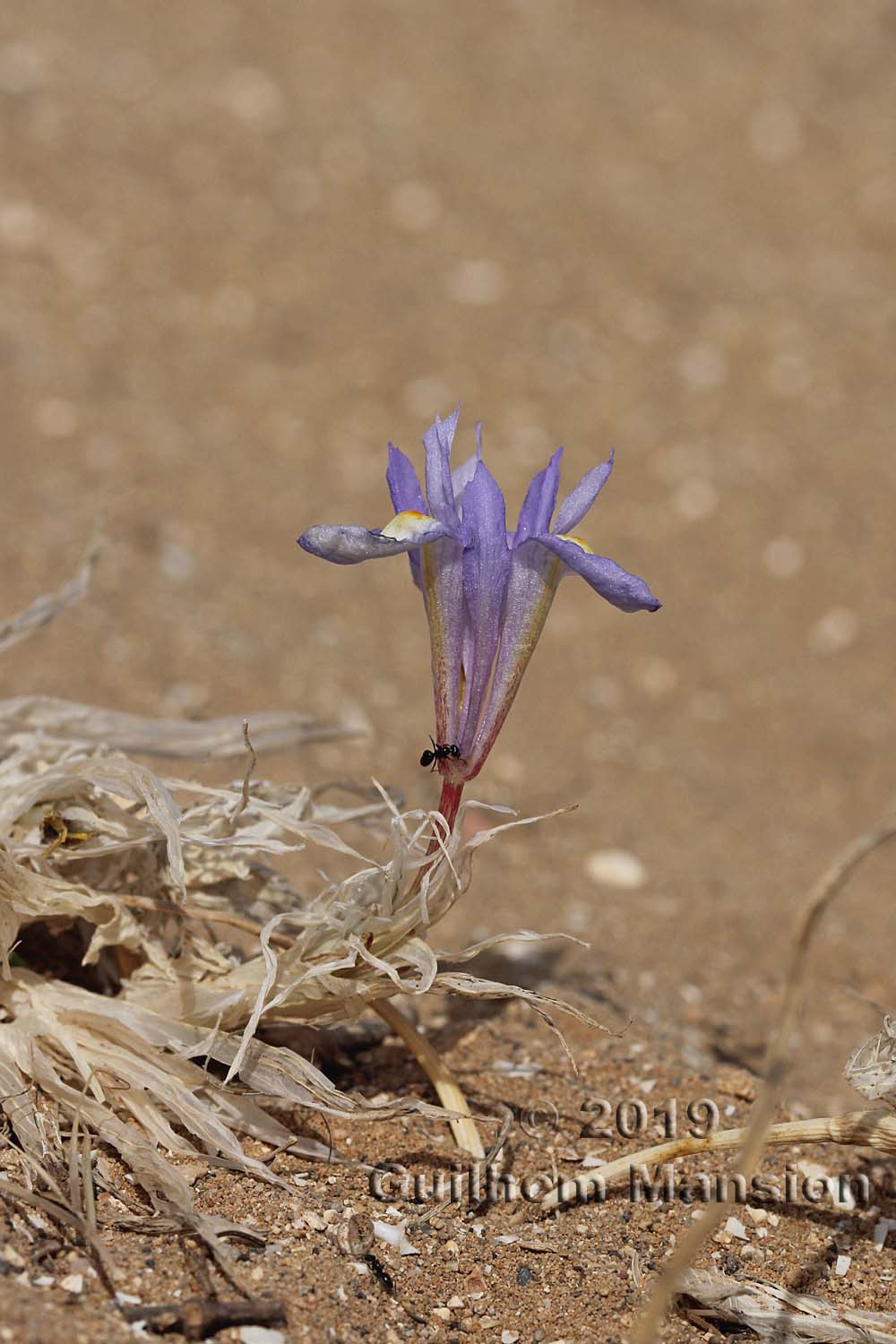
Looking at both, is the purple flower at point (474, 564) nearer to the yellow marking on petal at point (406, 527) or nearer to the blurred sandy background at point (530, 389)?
the yellow marking on petal at point (406, 527)

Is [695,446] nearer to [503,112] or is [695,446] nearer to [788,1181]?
[503,112]

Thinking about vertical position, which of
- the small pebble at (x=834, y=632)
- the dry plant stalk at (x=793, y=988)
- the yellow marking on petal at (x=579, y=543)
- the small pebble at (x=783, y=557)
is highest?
the small pebble at (x=783, y=557)

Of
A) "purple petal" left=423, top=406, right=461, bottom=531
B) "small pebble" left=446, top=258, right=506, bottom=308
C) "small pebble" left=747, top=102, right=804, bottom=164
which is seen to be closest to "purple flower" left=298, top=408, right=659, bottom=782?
"purple petal" left=423, top=406, right=461, bottom=531

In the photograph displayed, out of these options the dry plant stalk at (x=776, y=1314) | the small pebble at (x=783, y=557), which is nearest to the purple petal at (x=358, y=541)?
the dry plant stalk at (x=776, y=1314)

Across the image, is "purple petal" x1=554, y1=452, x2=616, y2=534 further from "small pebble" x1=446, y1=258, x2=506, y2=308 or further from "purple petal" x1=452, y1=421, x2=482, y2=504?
"small pebble" x1=446, y1=258, x2=506, y2=308

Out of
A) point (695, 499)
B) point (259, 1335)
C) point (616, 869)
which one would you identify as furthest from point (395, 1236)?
point (695, 499)
